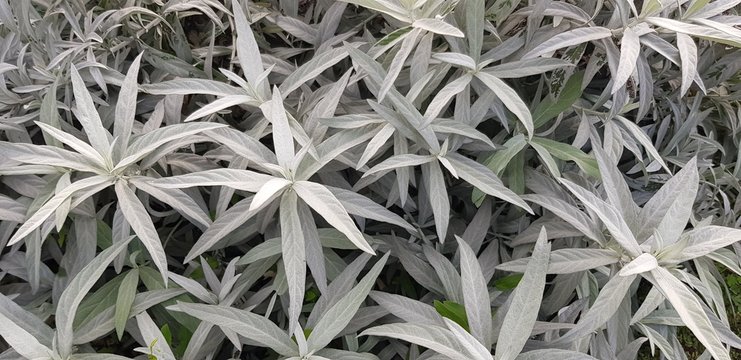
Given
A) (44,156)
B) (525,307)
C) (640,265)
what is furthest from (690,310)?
(44,156)

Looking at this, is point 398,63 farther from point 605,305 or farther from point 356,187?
point 605,305

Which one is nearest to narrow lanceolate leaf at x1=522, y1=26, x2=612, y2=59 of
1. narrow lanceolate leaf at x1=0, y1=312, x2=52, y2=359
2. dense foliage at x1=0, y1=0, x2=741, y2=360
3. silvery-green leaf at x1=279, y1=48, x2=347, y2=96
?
dense foliage at x1=0, y1=0, x2=741, y2=360

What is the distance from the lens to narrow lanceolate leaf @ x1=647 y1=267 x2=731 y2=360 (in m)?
0.67

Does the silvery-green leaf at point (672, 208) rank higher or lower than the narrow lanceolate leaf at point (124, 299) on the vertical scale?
higher

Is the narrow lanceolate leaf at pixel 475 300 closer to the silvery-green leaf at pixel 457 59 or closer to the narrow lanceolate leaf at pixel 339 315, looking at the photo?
the narrow lanceolate leaf at pixel 339 315

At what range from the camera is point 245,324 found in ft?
2.65

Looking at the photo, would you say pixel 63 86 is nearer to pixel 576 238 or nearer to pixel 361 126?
pixel 361 126

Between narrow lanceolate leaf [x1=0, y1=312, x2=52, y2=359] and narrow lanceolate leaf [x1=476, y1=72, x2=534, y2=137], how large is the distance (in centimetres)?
74

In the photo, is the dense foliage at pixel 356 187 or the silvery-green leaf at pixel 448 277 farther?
the silvery-green leaf at pixel 448 277

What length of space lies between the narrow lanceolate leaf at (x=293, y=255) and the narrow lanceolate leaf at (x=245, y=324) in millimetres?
57

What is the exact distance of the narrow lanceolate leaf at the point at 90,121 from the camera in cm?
81

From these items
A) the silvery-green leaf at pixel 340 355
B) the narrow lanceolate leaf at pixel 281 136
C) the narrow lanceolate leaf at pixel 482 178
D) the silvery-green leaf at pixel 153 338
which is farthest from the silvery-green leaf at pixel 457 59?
the silvery-green leaf at pixel 153 338

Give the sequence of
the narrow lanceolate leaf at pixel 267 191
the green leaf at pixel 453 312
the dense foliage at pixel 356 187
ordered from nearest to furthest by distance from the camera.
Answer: the narrow lanceolate leaf at pixel 267 191
the dense foliage at pixel 356 187
the green leaf at pixel 453 312

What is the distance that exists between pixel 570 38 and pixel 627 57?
3.5 inches
